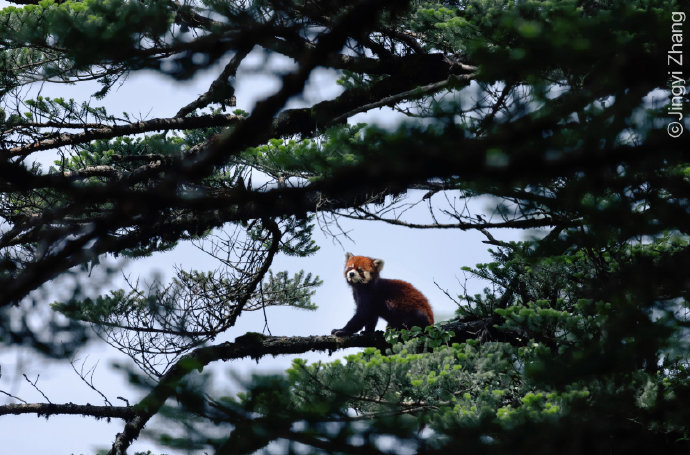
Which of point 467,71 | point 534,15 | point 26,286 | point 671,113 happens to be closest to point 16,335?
point 26,286

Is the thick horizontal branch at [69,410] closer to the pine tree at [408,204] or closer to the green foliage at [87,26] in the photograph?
the pine tree at [408,204]

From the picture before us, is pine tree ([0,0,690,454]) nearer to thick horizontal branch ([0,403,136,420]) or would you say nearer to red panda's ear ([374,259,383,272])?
thick horizontal branch ([0,403,136,420])

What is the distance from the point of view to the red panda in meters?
8.10

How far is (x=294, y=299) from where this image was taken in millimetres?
9328

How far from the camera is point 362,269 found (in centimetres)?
897

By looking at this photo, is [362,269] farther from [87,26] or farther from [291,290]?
[87,26]

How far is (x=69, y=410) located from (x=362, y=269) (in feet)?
14.6

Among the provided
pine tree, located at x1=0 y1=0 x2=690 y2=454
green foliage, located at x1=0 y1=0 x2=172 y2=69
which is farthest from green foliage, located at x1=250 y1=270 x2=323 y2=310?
green foliage, located at x1=0 y1=0 x2=172 y2=69

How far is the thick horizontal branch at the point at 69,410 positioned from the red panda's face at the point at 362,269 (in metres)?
3.63

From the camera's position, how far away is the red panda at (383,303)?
8.10 meters

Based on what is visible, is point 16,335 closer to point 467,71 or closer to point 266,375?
point 266,375

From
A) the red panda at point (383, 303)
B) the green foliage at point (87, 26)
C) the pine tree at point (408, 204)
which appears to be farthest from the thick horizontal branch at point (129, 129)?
the red panda at point (383, 303)

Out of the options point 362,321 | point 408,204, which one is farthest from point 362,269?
point 408,204

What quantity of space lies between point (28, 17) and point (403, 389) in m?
5.53
